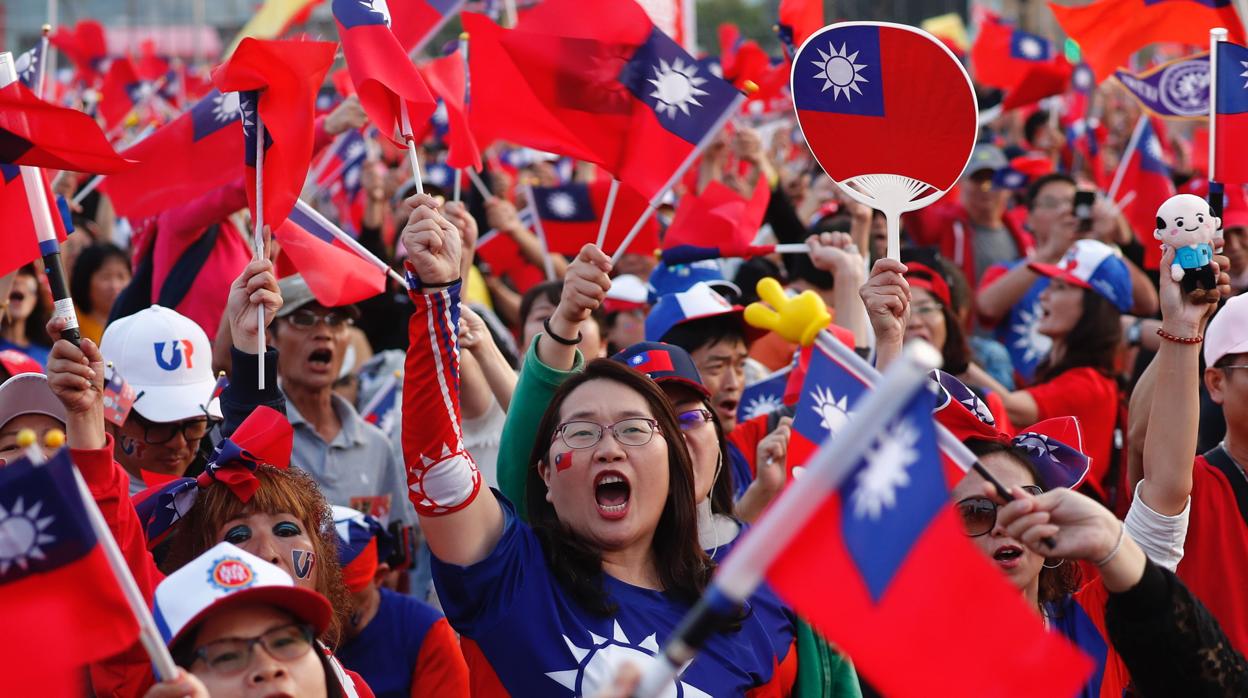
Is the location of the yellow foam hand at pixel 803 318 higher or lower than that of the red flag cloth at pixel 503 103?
higher

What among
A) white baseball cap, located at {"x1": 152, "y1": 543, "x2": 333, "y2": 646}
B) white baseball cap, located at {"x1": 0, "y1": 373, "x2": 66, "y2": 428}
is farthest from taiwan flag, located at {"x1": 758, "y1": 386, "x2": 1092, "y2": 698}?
white baseball cap, located at {"x1": 0, "y1": 373, "x2": 66, "y2": 428}

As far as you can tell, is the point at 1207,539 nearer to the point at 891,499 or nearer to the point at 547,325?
the point at 547,325

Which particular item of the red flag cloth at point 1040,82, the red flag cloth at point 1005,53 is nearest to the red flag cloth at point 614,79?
the red flag cloth at point 1040,82

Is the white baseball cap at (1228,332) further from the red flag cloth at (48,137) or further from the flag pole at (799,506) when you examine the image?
the red flag cloth at (48,137)

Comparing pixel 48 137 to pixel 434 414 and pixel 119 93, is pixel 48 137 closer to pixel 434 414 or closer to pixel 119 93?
A: pixel 434 414

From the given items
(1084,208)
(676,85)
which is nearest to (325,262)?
(676,85)

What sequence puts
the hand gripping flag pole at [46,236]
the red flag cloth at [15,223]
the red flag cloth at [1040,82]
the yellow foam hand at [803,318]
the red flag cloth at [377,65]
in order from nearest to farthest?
1. the yellow foam hand at [803,318]
2. the hand gripping flag pole at [46,236]
3. the red flag cloth at [15,223]
4. the red flag cloth at [377,65]
5. the red flag cloth at [1040,82]

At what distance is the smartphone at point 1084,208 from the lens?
758 cm

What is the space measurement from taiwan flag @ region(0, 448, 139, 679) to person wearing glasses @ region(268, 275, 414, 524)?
8.70ft

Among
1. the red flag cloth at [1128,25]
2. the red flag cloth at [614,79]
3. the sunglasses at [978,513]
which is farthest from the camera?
the red flag cloth at [1128,25]

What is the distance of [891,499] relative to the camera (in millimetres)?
2082

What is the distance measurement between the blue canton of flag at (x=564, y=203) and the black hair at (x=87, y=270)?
6.15ft

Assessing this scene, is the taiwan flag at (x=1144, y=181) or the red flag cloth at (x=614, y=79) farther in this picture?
the taiwan flag at (x=1144, y=181)

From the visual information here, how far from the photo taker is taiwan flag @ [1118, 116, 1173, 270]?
7.73m
